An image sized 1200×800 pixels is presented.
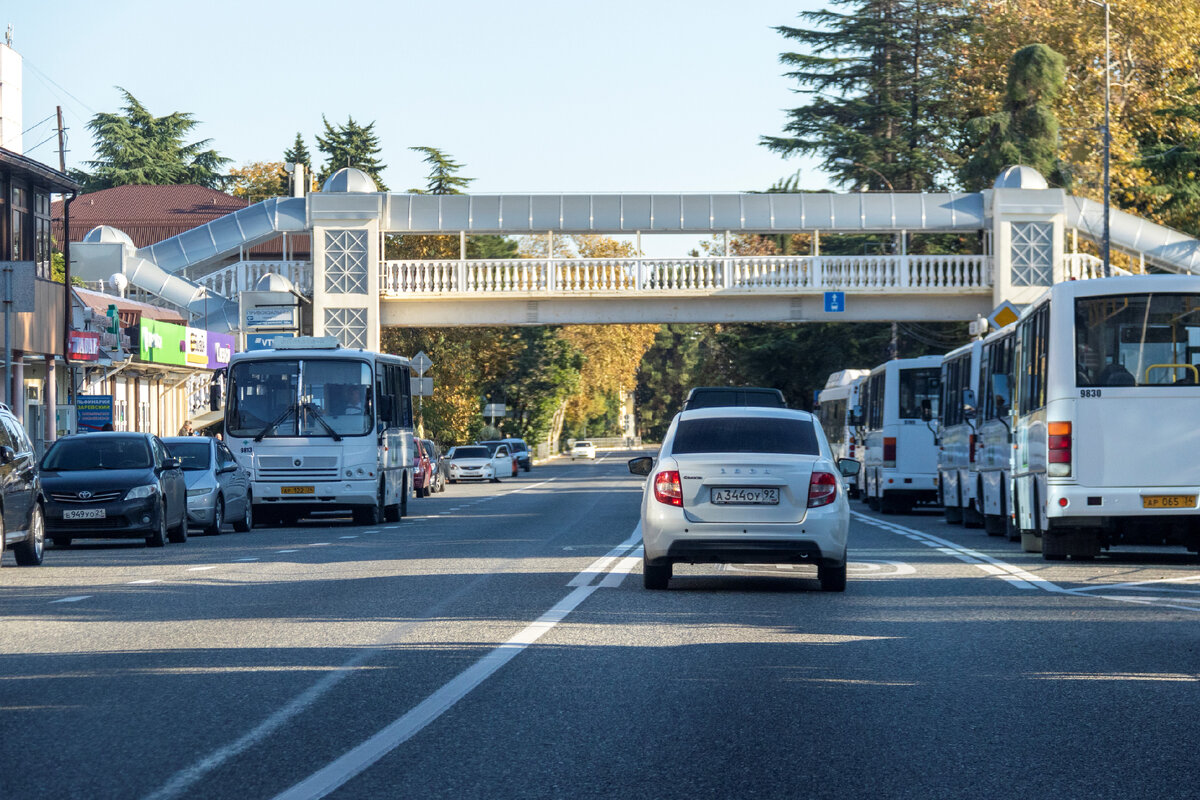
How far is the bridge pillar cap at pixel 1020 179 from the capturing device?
4888 cm

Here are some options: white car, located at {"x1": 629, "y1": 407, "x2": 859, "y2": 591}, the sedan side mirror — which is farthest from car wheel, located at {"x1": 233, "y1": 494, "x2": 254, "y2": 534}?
white car, located at {"x1": 629, "y1": 407, "x2": 859, "y2": 591}

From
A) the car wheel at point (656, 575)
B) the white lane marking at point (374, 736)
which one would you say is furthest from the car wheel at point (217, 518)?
the white lane marking at point (374, 736)

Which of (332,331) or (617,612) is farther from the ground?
(332,331)

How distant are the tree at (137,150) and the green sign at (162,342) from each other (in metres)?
47.2

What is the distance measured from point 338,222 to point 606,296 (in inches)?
316

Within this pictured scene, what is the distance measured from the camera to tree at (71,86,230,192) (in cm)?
9525

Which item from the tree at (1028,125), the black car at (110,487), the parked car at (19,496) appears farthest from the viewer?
the tree at (1028,125)

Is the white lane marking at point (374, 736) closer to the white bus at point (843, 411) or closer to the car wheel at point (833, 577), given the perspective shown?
the car wheel at point (833, 577)

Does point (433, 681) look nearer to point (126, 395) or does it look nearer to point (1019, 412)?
point (1019, 412)

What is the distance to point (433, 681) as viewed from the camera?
966cm

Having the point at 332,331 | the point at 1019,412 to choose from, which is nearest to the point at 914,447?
the point at 1019,412

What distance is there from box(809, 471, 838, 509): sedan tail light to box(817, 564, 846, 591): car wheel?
2.17ft

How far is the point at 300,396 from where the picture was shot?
2977 centimetres

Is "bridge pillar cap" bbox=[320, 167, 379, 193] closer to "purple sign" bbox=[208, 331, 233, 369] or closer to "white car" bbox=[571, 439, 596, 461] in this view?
"purple sign" bbox=[208, 331, 233, 369]
